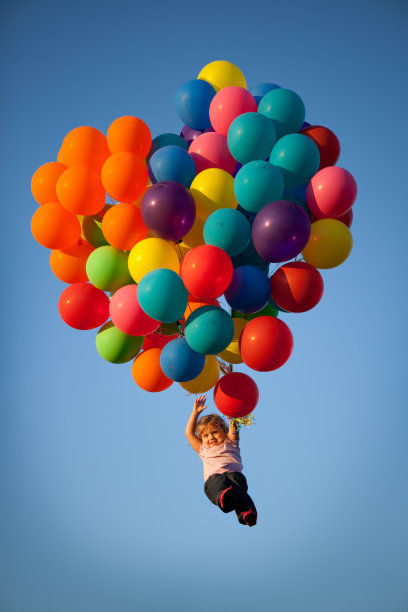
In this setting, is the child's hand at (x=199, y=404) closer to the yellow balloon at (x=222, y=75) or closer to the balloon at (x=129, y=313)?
the balloon at (x=129, y=313)

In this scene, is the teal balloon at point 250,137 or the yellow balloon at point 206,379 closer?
the teal balloon at point 250,137

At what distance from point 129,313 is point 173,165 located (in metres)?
1.14

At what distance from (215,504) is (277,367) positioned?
4.95 ft

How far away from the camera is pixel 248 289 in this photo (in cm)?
390

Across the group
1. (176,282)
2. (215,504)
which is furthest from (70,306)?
(215,504)

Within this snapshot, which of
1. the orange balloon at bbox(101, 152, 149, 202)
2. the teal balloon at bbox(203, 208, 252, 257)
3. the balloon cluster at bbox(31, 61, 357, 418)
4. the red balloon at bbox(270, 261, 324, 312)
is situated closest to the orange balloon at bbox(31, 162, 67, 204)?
the balloon cluster at bbox(31, 61, 357, 418)

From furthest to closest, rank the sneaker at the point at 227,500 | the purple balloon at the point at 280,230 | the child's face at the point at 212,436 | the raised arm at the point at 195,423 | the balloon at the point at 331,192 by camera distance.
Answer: the child's face at the point at 212,436
the raised arm at the point at 195,423
the sneaker at the point at 227,500
the balloon at the point at 331,192
the purple balloon at the point at 280,230

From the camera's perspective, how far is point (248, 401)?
428 centimetres

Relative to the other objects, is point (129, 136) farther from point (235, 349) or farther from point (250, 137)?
point (235, 349)

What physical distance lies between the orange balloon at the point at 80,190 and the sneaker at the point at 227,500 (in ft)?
8.56

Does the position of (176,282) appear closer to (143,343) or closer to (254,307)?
(254,307)

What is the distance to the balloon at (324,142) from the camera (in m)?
4.35

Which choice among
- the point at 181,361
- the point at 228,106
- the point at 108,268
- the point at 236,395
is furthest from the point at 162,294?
the point at 228,106

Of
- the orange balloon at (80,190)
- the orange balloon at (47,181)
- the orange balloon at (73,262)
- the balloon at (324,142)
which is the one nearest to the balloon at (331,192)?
the balloon at (324,142)
